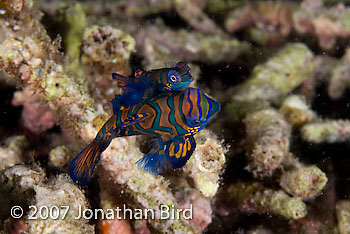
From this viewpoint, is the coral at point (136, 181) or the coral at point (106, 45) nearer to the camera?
the coral at point (136, 181)

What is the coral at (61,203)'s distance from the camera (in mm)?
2293

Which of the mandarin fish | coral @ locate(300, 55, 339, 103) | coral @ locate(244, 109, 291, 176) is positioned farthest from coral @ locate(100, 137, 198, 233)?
coral @ locate(300, 55, 339, 103)

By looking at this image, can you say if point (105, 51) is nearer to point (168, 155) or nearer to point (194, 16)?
point (168, 155)

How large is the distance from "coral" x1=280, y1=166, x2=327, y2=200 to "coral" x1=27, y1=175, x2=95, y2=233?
218 cm

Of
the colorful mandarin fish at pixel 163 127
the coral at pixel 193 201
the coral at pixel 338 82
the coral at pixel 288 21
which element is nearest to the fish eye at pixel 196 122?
the colorful mandarin fish at pixel 163 127

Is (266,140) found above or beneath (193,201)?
above

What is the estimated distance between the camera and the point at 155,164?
2.51m

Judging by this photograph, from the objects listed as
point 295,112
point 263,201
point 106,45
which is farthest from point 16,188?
point 295,112

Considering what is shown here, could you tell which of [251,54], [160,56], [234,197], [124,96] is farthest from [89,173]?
[251,54]

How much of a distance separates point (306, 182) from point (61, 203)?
8.23 ft

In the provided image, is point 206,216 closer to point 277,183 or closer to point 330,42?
point 277,183

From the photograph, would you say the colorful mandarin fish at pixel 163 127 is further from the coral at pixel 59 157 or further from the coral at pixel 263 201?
the coral at pixel 263 201

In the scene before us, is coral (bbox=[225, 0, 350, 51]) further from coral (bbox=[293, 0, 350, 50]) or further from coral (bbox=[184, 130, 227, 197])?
coral (bbox=[184, 130, 227, 197])

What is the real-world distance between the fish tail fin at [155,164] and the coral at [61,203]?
2.12 feet
